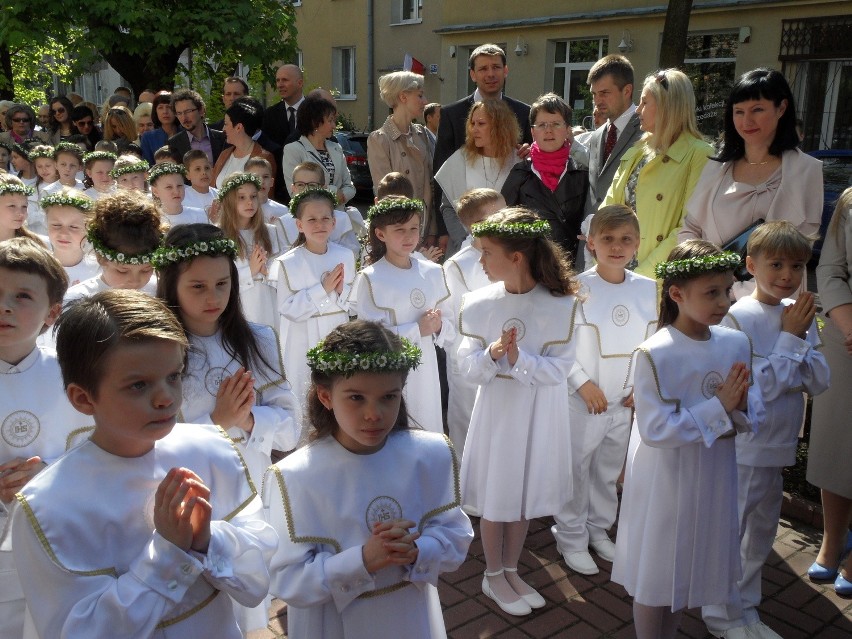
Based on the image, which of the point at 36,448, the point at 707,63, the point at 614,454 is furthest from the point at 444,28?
the point at 36,448

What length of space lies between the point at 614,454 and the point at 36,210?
22.3 ft

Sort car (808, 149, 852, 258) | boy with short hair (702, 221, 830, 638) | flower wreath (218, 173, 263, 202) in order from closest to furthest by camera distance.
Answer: boy with short hair (702, 221, 830, 638) < flower wreath (218, 173, 263, 202) < car (808, 149, 852, 258)

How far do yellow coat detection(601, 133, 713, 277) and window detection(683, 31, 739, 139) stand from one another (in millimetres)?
14818

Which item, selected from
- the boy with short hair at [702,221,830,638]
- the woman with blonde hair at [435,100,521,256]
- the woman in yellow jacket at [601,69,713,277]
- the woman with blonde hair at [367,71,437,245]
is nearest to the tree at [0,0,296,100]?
the woman with blonde hair at [367,71,437,245]

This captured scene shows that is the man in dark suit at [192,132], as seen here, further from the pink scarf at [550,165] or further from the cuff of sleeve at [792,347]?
the cuff of sleeve at [792,347]

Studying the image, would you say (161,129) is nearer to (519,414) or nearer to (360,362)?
(519,414)

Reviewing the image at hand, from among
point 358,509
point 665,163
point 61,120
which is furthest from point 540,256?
point 61,120

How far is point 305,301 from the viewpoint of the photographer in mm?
5742

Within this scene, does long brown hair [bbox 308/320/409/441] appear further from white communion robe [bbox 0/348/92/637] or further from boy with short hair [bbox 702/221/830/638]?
boy with short hair [bbox 702/221/830/638]

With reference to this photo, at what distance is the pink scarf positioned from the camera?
5910 millimetres

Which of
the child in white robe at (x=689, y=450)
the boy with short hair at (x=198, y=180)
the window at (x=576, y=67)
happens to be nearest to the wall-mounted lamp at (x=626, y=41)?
the window at (x=576, y=67)

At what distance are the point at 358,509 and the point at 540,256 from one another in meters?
1.91

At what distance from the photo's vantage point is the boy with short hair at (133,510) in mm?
2064

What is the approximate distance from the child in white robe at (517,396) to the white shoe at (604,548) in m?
0.56
